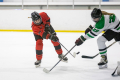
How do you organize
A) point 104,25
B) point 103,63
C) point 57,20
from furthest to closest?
1. point 57,20
2. point 103,63
3. point 104,25

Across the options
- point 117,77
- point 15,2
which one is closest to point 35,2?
point 15,2

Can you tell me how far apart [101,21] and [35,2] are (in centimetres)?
615

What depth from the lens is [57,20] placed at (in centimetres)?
671

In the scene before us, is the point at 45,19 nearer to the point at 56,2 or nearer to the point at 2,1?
the point at 56,2

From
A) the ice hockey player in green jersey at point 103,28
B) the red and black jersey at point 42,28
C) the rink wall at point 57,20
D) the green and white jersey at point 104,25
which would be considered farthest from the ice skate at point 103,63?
the rink wall at point 57,20

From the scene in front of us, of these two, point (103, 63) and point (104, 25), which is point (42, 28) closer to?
point (104, 25)

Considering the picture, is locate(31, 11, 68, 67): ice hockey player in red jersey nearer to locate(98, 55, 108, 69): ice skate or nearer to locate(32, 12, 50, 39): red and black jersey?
locate(32, 12, 50, 39): red and black jersey

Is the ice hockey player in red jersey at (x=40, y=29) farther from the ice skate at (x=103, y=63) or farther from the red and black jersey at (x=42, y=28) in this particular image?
the ice skate at (x=103, y=63)

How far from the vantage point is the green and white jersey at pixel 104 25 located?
198cm

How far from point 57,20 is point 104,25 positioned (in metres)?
4.80

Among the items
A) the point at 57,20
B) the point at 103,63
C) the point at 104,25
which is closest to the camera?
the point at 104,25

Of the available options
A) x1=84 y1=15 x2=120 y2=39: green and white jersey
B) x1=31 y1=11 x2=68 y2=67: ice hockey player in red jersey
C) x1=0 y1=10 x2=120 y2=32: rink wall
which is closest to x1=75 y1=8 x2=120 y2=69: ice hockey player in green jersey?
x1=84 y1=15 x2=120 y2=39: green and white jersey

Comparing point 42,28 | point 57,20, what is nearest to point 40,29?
point 42,28

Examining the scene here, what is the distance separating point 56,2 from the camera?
7.84 meters
